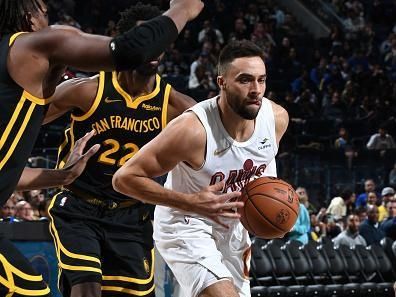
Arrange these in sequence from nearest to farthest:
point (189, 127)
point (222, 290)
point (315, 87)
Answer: point (222, 290) → point (189, 127) → point (315, 87)

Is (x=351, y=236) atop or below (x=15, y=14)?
below

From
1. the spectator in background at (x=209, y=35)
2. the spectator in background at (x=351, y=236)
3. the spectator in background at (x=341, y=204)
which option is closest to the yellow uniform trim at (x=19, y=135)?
the spectator in background at (x=351, y=236)

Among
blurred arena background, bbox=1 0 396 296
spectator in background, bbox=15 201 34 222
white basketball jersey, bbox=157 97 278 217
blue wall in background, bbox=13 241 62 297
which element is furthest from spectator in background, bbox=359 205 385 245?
white basketball jersey, bbox=157 97 278 217

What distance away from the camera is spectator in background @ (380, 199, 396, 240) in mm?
12438

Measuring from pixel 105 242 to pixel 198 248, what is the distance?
65 cm

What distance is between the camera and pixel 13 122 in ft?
11.9

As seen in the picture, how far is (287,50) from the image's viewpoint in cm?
2086

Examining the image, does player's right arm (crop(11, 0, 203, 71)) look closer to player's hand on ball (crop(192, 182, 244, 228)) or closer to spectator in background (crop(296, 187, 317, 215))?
player's hand on ball (crop(192, 182, 244, 228))

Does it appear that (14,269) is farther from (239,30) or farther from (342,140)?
(239,30)

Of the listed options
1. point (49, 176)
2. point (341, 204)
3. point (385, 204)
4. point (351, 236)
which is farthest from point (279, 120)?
point (341, 204)

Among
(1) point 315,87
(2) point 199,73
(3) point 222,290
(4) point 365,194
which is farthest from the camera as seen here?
(1) point 315,87

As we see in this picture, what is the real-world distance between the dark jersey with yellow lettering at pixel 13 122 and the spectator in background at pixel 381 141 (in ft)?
43.8

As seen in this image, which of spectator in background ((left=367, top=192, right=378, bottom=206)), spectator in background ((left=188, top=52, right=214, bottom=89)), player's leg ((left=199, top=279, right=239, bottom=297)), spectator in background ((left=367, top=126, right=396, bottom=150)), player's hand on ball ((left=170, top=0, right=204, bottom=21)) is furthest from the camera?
spectator in background ((left=188, top=52, right=214, bottom=89))

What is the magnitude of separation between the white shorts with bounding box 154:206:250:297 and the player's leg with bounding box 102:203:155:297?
0.23 m
